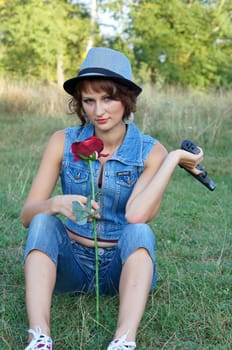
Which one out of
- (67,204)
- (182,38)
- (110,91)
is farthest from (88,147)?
(182,38)

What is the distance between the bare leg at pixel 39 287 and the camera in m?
1.95

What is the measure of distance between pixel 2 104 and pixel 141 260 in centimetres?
892

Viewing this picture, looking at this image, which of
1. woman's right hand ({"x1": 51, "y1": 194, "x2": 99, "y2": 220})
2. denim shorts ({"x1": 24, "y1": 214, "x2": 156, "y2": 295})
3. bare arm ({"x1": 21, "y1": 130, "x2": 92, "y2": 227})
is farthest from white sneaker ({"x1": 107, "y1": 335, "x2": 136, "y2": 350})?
bare arm ({"x1": 21, "y1": 130, "x2": 92, "y2": 227})

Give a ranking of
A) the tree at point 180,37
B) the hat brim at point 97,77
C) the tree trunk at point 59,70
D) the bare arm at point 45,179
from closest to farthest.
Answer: the hat brim at point 97,77, the bare arm at point 45,179, the tree trunk at point 59,70, the tree at point 180,37

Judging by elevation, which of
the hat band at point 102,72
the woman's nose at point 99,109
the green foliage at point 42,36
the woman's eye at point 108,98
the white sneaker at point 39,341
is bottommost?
the white sneaker at point 39,341

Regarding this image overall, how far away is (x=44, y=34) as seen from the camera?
17.9m

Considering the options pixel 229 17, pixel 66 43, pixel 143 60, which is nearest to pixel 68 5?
pixel 66 43

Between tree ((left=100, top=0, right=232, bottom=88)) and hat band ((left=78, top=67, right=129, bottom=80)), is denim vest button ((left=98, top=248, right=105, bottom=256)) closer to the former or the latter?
hat band ((left=78, top=67, right=129, bottom=80))

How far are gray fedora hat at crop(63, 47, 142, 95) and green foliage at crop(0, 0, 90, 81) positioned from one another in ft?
52.2

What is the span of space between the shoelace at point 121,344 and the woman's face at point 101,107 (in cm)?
86

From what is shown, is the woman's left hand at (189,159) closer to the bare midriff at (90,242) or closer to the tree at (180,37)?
the bare midriff at (90,242)

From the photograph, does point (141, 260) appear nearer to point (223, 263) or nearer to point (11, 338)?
point (11, 338)

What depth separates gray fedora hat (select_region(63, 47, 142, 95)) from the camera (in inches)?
84.3

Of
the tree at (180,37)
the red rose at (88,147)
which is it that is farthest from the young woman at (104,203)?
the tree at (180,37)
